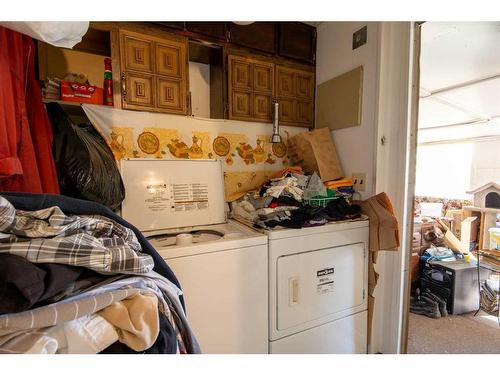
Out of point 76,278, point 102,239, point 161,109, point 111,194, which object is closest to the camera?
point 76,278

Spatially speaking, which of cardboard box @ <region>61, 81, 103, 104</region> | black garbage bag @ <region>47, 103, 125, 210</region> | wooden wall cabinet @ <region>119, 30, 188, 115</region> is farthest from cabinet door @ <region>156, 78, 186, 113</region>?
black garbage bag @ <region>47, 103, 125, 210</region>

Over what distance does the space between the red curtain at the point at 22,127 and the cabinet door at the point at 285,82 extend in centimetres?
156

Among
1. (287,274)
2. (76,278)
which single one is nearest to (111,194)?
(76,278)

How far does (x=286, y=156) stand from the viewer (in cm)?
206

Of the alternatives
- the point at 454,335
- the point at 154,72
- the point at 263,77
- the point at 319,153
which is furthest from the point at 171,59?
the point at 454,335

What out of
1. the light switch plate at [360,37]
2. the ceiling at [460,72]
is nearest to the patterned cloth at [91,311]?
the light switch plate at [360,37]

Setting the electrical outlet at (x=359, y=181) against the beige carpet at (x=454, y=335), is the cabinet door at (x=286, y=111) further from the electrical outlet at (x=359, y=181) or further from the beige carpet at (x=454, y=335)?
the beige carpet at (x=454, y=335)

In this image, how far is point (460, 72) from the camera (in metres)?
2.46

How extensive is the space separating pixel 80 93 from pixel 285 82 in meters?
1.50

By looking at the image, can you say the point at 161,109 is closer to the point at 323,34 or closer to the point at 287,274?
the point at 287,274

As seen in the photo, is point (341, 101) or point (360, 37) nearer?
point (360, 37)

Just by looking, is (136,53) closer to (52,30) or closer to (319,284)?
(52,30)

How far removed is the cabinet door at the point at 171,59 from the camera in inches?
60.0
